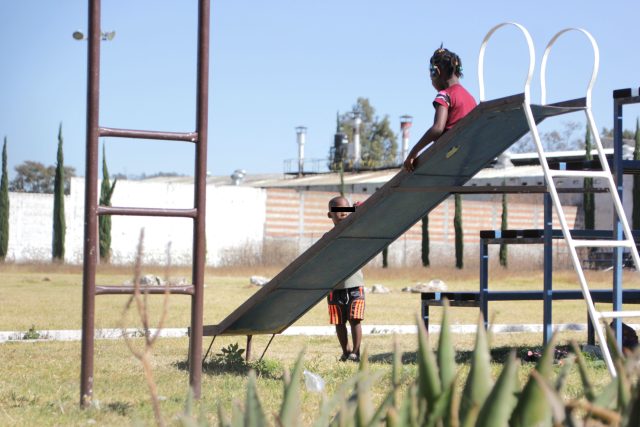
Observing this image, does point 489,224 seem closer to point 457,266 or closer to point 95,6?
point 457,266

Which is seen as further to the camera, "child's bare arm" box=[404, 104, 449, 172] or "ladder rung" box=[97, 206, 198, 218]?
"child's bare arm" box=[404, 104, 449, 172]

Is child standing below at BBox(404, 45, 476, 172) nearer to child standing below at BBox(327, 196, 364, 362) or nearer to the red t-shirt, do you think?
the red t-shirt

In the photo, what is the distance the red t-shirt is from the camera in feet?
22.4

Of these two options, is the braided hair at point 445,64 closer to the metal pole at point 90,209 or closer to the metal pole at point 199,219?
the metal pole at point 199,219

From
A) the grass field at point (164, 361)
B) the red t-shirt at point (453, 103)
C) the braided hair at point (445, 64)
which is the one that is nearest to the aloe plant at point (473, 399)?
the grass field at point (164, 361)

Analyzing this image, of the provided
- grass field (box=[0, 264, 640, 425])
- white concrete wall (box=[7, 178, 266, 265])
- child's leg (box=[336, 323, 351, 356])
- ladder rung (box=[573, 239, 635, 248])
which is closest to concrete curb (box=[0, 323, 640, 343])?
grass field (box=[0, 264, 640, 425])

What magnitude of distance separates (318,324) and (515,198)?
118ft

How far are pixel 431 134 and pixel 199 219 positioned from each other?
191cm

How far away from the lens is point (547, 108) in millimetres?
6414

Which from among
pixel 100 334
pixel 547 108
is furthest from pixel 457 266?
pixel 547 108

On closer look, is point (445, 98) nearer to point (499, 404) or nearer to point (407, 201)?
point (407, 201)

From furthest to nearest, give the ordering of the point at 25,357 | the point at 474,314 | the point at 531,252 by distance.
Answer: the point at 531,252, the point at 474,314, the point at 25,357

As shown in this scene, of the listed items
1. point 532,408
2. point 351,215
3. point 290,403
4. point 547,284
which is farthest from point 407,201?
point 532,408

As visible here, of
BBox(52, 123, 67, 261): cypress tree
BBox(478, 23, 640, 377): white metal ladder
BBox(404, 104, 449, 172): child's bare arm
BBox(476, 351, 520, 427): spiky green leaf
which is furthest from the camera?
BBox(52, 123, 67, 261): cypress tree
